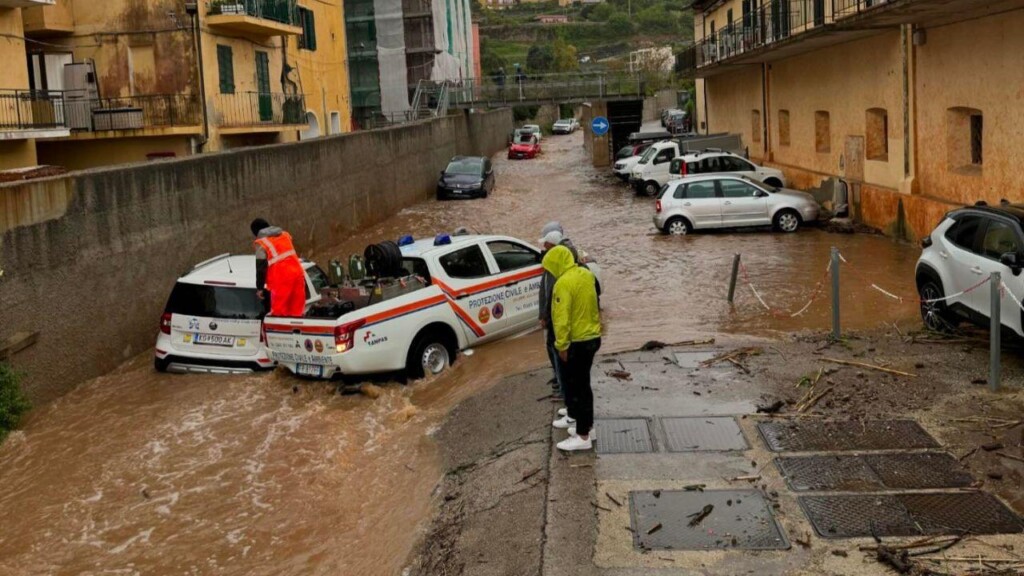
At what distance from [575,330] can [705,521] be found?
76.4 inches

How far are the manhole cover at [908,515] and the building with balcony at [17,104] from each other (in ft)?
60.6

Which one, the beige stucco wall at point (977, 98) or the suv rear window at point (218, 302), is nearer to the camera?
the suv rear window at point (218, 302)

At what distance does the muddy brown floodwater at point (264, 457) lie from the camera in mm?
8078

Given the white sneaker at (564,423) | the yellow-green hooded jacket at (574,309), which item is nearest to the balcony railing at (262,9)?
the white sneaker at (564,423)

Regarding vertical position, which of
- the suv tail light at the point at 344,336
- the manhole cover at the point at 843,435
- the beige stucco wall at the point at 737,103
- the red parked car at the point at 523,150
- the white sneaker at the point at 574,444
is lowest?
the manhole cover at the point at 843,435

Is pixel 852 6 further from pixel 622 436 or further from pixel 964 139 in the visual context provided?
pixel 622 436

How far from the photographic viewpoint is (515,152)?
190ft

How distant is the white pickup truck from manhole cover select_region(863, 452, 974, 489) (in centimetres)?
539

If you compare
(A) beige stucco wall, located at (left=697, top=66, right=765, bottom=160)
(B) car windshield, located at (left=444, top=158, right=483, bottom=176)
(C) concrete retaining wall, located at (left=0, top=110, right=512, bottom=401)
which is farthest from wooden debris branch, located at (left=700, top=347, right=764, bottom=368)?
(B) car windshield, located at (left=444, top=158, right=483, bottom=176)

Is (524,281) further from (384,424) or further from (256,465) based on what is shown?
(256,465)

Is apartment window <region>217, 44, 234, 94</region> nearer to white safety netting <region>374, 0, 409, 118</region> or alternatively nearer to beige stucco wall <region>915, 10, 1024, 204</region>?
beige stucco wall <region>915, 10, 1024, 204</region>

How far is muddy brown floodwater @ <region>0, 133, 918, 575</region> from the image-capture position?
26.5 feet

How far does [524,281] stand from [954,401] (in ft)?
19.1

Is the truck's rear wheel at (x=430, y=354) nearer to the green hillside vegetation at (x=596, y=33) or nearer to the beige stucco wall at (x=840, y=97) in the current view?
the beige stucco wall at (x=840, y=97)
